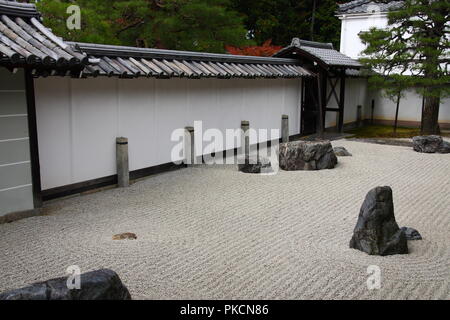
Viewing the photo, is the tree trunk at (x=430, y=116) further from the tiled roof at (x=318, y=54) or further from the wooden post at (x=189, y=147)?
the wooden post at (x=189, y=147)

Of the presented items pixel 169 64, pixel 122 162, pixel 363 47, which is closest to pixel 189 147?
pixel 169 64

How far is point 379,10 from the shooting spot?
21828mm

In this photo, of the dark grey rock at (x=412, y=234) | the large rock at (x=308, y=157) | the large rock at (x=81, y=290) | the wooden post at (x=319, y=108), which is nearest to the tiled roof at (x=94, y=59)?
the wooden post at (x=319, y=108)

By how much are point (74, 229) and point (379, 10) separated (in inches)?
776

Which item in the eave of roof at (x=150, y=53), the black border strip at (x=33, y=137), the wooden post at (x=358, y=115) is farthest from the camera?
the wooden post at (x=358, y=115)

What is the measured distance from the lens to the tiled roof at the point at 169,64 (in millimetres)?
8789

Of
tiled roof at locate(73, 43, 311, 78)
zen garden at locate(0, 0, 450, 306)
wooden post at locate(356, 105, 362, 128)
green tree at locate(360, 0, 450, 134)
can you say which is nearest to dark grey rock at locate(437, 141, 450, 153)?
zen garden at locate(0, 0, 450, 306)

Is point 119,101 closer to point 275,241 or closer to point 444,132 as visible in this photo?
point 275,241

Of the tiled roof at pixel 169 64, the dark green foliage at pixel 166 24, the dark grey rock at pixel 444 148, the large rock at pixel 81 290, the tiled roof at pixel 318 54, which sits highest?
the dark green foliage at pixel 166 24

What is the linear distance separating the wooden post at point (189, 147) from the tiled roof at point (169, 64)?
1497 mm

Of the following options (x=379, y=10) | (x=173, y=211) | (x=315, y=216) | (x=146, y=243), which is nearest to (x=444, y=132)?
(x=379, y=10)

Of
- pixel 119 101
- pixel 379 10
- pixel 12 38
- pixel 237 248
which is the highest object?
pixel 379 10

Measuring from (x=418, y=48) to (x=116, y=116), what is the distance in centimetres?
1164

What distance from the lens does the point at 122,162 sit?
9.53m
